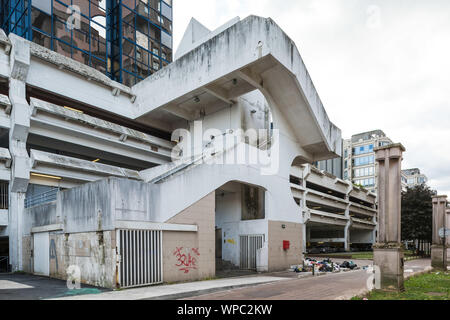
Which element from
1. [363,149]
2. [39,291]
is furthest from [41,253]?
[363,149]

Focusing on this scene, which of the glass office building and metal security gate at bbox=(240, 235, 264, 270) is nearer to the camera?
metal security gate at bbox=(240, 235, 264, 270)

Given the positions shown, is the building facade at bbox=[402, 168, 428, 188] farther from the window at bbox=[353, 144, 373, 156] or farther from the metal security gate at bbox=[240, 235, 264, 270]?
the metal security gate at bbox=[240, 235, 264, 270]

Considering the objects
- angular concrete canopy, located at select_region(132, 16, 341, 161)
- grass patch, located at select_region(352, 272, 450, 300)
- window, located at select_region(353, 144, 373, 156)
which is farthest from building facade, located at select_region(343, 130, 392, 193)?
grass patch, located at select_region(352, 272, 450, 300)

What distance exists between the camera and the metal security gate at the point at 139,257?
13677 mm

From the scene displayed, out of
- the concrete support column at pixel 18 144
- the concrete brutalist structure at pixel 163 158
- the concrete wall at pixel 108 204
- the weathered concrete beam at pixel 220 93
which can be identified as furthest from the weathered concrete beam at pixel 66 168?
the weathered concrete beam at pixel 220 93

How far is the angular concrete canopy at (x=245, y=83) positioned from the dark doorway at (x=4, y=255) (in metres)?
12.9

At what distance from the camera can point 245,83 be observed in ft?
78.0

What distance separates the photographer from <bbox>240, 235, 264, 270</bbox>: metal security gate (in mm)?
21094

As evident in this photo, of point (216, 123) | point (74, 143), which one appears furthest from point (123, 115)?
point (216, 123)

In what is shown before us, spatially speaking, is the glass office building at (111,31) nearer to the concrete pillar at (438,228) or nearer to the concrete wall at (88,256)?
the concrete wall at (88,256)

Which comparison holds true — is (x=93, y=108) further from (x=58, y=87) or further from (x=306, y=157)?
(x=306, y=157)

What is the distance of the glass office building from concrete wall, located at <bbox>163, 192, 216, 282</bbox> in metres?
25.2
